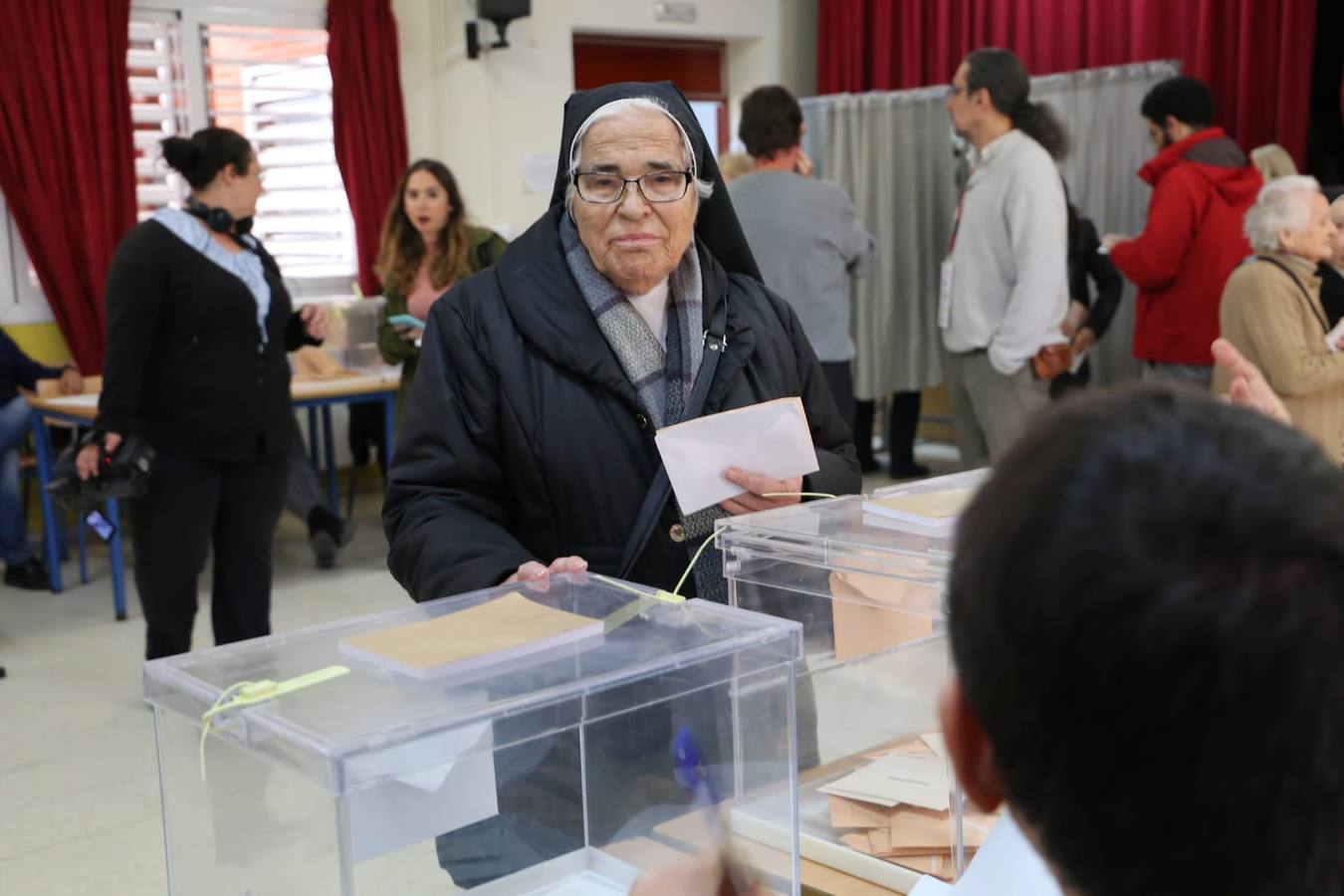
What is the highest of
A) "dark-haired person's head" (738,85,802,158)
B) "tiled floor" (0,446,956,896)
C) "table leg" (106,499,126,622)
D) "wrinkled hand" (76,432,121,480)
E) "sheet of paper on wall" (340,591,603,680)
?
"dark-haired person's head" (738,85,802,158)

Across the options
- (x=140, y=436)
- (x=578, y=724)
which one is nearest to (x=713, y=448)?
(x=578, y=724)

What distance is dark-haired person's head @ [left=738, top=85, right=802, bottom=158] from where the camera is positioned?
4445mm

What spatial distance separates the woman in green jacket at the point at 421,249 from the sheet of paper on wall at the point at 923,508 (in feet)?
10.8

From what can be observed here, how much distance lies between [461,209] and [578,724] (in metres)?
3.89

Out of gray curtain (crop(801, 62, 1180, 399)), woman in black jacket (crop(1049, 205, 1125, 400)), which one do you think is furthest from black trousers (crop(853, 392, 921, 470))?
woman in black jacket (crop(1049, 205, 1125, 400))

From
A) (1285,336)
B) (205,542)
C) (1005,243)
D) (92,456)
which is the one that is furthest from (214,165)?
(1285,336)

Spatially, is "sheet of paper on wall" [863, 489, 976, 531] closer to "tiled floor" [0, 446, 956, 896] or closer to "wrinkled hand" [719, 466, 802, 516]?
"wrinkled hand" [719, 466, 802, 516]

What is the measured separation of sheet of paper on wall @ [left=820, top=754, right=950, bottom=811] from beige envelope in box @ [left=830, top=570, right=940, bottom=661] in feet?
0.41

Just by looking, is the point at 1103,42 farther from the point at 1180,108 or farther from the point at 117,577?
the point at 117,577

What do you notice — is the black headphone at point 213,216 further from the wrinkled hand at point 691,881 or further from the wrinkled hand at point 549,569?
the wrinkled hand at point 691,881

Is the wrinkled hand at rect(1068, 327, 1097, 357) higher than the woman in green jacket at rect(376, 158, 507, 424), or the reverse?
the woman in green jacket at rect(376, 158, 507, 424)

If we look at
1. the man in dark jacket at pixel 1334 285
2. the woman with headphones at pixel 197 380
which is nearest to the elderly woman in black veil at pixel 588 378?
the woman with headphones at pixel 197 380

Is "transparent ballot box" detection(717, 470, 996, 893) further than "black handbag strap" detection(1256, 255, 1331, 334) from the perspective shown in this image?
No

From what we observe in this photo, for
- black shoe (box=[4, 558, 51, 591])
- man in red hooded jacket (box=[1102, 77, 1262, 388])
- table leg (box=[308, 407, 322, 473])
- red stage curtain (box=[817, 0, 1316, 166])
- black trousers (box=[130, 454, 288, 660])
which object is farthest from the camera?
table leg (box=[308, 407, 322, 473])
